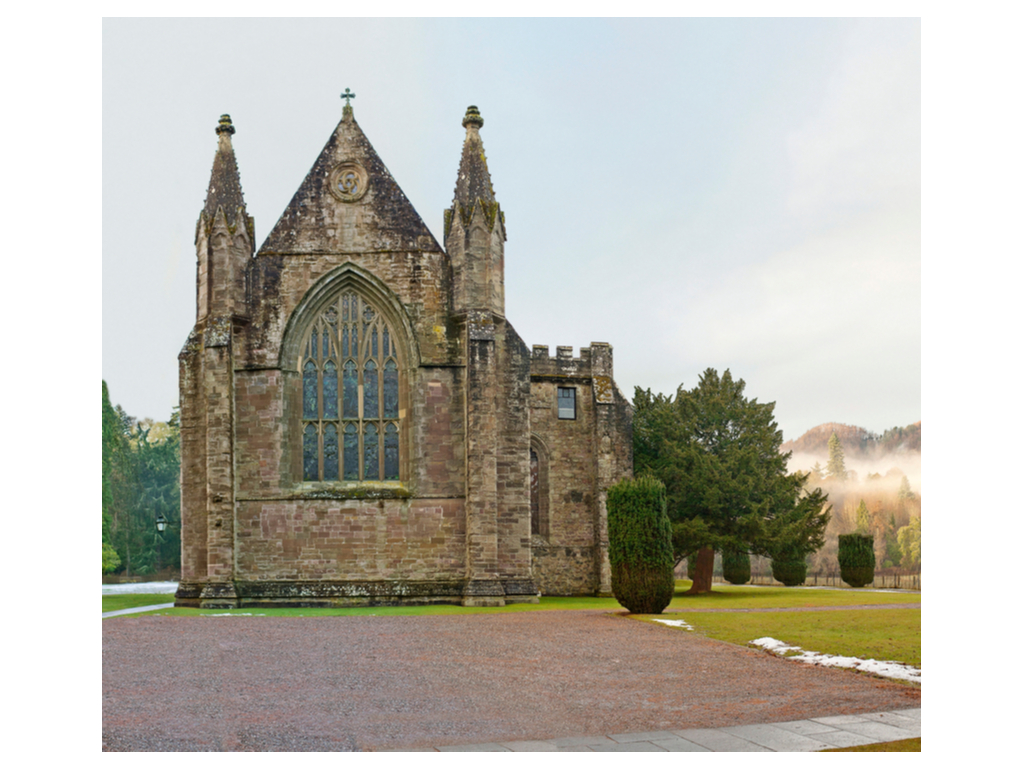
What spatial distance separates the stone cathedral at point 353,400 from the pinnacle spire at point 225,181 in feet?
0.13

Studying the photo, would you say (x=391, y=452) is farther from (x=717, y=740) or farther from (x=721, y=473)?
(x=717, y=740)

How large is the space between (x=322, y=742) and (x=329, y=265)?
651 inches

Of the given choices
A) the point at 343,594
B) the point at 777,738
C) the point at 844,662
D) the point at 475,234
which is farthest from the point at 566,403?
the point at 777,738

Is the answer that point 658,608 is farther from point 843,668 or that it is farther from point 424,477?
point 843,668

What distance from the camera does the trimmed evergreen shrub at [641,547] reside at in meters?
18.6

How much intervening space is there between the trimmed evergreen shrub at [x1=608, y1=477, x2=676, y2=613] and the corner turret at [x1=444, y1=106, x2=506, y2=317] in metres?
6.07

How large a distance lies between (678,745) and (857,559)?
32.1 meters

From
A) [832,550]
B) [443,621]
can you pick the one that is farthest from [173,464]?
[832,550]

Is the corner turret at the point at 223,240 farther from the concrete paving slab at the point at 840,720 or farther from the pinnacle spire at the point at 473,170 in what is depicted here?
the concrete paving slab at the point at 840,720

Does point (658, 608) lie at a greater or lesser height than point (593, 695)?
lesser

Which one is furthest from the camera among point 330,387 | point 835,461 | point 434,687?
point 835,461

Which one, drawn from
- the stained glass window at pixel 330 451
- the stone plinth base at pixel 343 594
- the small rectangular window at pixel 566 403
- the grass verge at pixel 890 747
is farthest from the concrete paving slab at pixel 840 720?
the small rectangular window at pixel 566 403

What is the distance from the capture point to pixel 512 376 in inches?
868

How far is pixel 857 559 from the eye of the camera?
3550 cm
